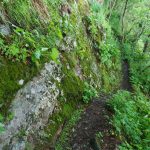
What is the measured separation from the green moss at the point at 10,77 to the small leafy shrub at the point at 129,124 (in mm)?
2642

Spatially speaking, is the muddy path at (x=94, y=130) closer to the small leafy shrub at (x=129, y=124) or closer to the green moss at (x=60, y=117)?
the small leafy shrub at (x=129, y=124)

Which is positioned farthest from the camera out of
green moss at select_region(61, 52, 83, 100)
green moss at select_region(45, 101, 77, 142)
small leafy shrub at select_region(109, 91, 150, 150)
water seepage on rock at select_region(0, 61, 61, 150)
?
green moss at select_region(61, 52, 83, 100)

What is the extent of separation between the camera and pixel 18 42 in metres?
6.14

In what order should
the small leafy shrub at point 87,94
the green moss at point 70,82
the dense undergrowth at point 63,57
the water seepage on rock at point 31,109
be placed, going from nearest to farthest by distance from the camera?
1. the water seepage on rock at point 31,109
2. the dense undergrowth at point 63,57
3. the green moss at point 70,82
4. the small leafy shrub at point 87,94

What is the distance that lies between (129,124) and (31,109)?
2.77m

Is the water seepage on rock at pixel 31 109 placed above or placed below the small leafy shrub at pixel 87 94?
above

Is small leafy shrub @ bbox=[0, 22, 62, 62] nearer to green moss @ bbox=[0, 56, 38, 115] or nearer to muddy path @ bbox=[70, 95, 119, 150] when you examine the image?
green moss @ bbox=[0, 56, 38, 115]

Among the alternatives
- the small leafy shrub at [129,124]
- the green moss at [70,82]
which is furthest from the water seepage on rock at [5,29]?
the small leafy shrub at [129,124]

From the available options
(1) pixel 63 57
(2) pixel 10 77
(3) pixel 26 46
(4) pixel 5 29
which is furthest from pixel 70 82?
(4) pixel 5 29

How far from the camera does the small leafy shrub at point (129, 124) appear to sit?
657cm

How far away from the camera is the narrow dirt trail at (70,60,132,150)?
614cm

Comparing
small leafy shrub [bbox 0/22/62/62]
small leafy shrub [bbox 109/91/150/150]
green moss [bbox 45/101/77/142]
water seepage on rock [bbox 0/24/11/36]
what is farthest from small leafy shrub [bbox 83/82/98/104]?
water seepage on rock [bbox 0/24/11/36]

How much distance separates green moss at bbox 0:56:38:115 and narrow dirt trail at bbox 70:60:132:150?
193cm

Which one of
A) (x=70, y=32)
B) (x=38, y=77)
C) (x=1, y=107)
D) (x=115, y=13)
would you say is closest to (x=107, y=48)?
(x=70, y=32)
